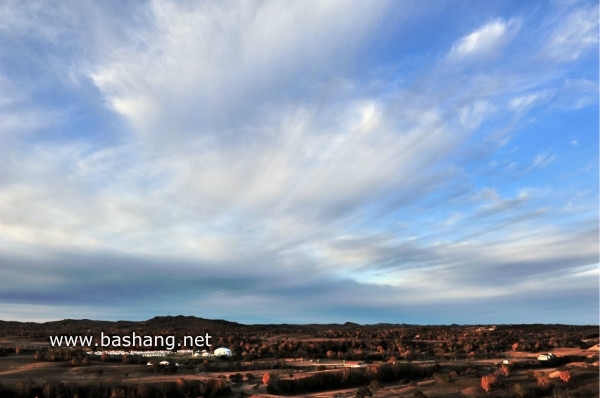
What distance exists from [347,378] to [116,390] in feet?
49.7

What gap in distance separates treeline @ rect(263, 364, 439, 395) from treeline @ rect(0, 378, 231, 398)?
11.5 ft

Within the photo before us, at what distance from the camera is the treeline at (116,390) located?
29.5 m

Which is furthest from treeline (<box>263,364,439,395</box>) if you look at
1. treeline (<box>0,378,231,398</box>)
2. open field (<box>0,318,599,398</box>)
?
treeline (<box>0,378,231,398</box>)

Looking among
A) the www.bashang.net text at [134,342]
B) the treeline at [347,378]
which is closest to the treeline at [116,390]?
the treeline at [347,378]

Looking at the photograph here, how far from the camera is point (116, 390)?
29719 millimetres

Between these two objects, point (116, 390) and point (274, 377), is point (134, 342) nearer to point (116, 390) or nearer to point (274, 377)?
point (274, 377)

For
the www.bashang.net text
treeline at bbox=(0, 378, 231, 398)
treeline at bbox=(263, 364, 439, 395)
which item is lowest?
treeline at bbox=(263, 364, 439, 395)

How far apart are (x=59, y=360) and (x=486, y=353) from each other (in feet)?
142

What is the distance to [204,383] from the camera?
32.0 meters

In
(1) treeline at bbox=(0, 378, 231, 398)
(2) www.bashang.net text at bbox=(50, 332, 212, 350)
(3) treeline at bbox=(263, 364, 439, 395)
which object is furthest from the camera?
(2) www.bashang.net text at bbox=(50, 332, 212, 350)

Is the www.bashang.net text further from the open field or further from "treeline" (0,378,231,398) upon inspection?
"treeline" (0,378,231,398)

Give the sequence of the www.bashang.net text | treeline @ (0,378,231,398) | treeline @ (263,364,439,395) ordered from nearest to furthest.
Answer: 1. treeline @ (0,378,231,398)
2. treeline @ (263,364,439,395)
3. the www.bashang.net text

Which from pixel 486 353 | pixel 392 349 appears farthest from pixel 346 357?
pixel 486 353

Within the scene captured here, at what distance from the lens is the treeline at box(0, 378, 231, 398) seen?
29.5 meters
